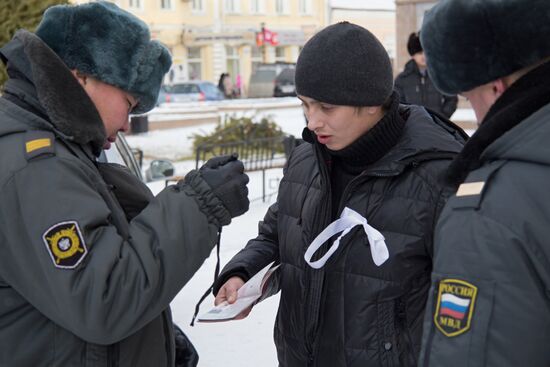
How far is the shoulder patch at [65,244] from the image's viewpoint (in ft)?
5.45

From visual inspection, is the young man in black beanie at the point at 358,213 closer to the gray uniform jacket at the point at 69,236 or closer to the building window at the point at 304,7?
the gray uniform jacket at the point at 69,236

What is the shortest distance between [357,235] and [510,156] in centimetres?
85

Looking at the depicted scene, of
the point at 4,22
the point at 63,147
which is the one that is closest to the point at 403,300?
the point at 63,147

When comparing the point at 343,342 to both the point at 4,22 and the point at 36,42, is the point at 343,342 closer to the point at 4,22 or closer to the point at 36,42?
the point at 36,42

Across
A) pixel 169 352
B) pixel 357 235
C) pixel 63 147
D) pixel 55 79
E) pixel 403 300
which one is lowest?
pixel 169 352

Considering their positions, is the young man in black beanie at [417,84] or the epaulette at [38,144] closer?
the epaulette at [38,144]

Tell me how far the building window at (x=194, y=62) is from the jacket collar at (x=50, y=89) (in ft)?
146

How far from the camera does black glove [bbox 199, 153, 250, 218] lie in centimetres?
193

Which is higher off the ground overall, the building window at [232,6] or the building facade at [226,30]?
the building window at [232,6]

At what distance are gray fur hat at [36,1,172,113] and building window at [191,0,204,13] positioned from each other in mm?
45560

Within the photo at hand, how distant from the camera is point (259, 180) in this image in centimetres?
948

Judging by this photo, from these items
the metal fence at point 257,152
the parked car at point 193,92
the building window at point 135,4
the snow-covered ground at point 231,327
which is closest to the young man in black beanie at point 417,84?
the snow-covered ground at point 231,327

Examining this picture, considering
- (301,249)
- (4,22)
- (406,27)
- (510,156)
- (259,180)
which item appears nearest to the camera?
(510,156)

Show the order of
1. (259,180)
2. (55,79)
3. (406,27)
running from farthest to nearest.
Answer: (406,27) → (259,180) → (55,79)
